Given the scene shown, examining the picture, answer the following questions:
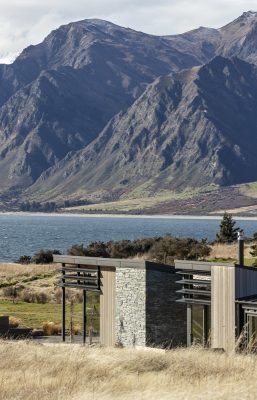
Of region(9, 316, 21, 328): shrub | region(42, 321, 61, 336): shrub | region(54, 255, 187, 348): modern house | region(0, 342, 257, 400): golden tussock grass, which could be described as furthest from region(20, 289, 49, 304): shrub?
region(0, 342, 257, 400): golden tussock grass

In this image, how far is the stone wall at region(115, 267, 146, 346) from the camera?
3297 cm

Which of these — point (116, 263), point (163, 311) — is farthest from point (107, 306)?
point (163, 311)

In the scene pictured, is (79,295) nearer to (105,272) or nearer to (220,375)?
(105,272)

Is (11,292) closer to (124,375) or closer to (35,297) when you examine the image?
(35,297)

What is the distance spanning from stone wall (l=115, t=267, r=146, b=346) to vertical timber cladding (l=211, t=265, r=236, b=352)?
3620 mm

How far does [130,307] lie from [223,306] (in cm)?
488

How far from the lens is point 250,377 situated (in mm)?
22266

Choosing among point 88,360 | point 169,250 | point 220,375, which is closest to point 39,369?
point 88,360

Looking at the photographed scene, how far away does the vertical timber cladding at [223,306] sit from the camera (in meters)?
29.8

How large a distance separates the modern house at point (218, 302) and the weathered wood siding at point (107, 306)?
3432 millimetres

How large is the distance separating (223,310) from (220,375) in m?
7.67

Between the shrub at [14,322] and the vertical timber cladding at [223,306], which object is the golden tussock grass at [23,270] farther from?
the vertical timber cladding at [223,306]

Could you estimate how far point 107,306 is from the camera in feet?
114

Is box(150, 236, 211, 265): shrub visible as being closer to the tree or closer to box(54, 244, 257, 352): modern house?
the tree
